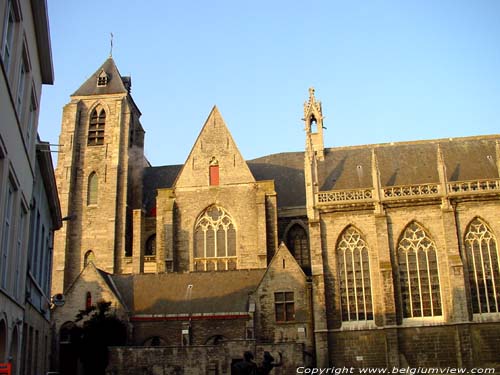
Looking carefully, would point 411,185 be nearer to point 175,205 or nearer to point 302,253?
point 302,253

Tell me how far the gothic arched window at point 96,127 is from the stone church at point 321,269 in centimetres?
808

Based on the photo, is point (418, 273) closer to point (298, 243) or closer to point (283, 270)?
point (283, 270)

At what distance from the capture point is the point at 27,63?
15.3m

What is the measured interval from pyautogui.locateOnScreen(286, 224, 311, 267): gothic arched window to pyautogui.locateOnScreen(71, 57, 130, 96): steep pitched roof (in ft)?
52.4

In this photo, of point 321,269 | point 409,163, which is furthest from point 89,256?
point 409,163

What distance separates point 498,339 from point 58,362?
780 inches

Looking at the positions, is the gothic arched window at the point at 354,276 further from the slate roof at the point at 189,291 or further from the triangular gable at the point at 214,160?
the triangular gable at the point at 214,160

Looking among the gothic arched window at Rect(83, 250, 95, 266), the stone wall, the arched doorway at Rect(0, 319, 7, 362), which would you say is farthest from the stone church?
the arched doorway at Rect(0, 319, 7, 362)

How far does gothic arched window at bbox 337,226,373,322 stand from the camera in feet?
93.9

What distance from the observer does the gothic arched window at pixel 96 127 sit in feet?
135

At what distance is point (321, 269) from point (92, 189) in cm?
1807

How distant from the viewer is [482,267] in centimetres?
2866

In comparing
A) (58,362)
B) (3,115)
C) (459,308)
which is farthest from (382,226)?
(3,115)

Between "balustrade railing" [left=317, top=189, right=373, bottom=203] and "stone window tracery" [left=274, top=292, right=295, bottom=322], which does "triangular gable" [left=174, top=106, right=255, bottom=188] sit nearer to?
"balustrade railing" [left=317, top=189, right=373, bottom=203]
